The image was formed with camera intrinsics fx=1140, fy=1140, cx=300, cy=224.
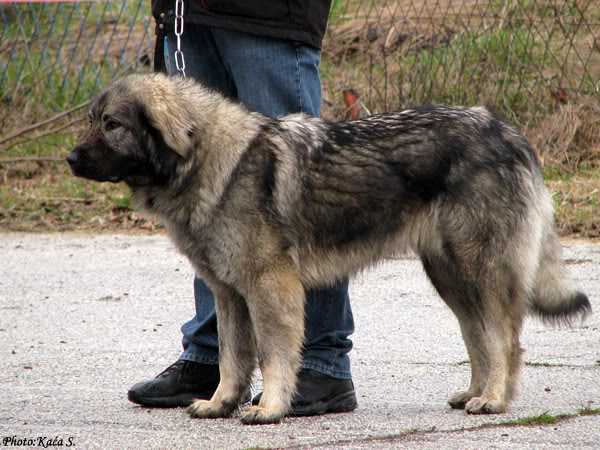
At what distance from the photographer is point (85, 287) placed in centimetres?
743

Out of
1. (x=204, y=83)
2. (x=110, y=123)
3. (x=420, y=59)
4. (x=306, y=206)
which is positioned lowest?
(x=420, y=59)

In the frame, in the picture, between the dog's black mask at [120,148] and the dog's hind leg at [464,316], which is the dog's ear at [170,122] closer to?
the dog's black mask at [120,148]

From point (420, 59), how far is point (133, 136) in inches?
233

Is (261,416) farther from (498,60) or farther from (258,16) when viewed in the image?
(498,60)

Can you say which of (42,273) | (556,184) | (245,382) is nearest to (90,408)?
(245,382)

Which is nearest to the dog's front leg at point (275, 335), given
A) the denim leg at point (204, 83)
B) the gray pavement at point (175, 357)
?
the gray pavement at point (175, 357)

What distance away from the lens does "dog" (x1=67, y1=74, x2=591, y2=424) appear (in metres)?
4.41

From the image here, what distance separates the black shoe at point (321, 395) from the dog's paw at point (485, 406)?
0.48 m

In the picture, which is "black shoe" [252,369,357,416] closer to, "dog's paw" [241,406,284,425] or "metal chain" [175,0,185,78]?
"dog's paw" [241,406,284,425]

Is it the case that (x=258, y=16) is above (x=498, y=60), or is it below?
above

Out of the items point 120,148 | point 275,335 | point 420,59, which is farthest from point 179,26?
point 420,59

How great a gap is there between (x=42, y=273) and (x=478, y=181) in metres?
4.14

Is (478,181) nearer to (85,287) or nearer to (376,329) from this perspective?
(376,329)

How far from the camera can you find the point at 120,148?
4387mm
